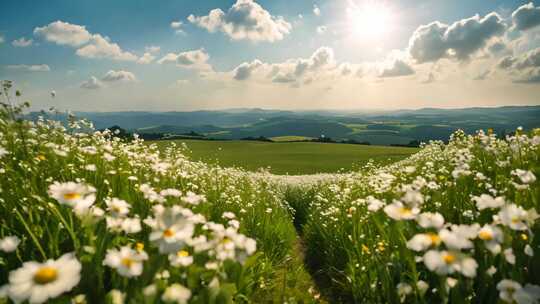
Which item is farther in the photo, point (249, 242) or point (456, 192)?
point (456, 192)

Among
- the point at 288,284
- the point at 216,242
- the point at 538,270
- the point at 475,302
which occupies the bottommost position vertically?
the point at 288,284

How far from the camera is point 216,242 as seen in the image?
7.09 ft

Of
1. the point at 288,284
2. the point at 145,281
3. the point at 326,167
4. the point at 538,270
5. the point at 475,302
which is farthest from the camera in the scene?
the point at 326,167

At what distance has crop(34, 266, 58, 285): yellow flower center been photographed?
1584 millimetres

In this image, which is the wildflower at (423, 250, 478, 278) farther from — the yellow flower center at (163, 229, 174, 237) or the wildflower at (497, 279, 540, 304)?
the yellow flower center at (163, 229, 174, 237)

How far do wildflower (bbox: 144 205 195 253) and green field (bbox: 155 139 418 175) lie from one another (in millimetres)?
30577

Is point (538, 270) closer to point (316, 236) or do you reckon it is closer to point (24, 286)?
point (24, 286)

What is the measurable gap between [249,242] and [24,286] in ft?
3.71

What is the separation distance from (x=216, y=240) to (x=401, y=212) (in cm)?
117

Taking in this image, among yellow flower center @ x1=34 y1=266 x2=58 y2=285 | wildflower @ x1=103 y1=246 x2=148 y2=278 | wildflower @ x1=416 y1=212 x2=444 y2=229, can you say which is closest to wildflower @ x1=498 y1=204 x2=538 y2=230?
wildflower @ x1=416 y1=212 x2=444 y2=229

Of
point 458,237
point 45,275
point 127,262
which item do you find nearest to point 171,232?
point 127,262

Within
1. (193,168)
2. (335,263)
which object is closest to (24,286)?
(335,263)

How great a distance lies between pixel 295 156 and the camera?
48656mm

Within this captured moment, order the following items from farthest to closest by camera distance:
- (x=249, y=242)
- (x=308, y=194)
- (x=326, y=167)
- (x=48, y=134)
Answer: (x=326, y=167), (x=308, y=194), (x=48, y=134), (x=249, y=242)
